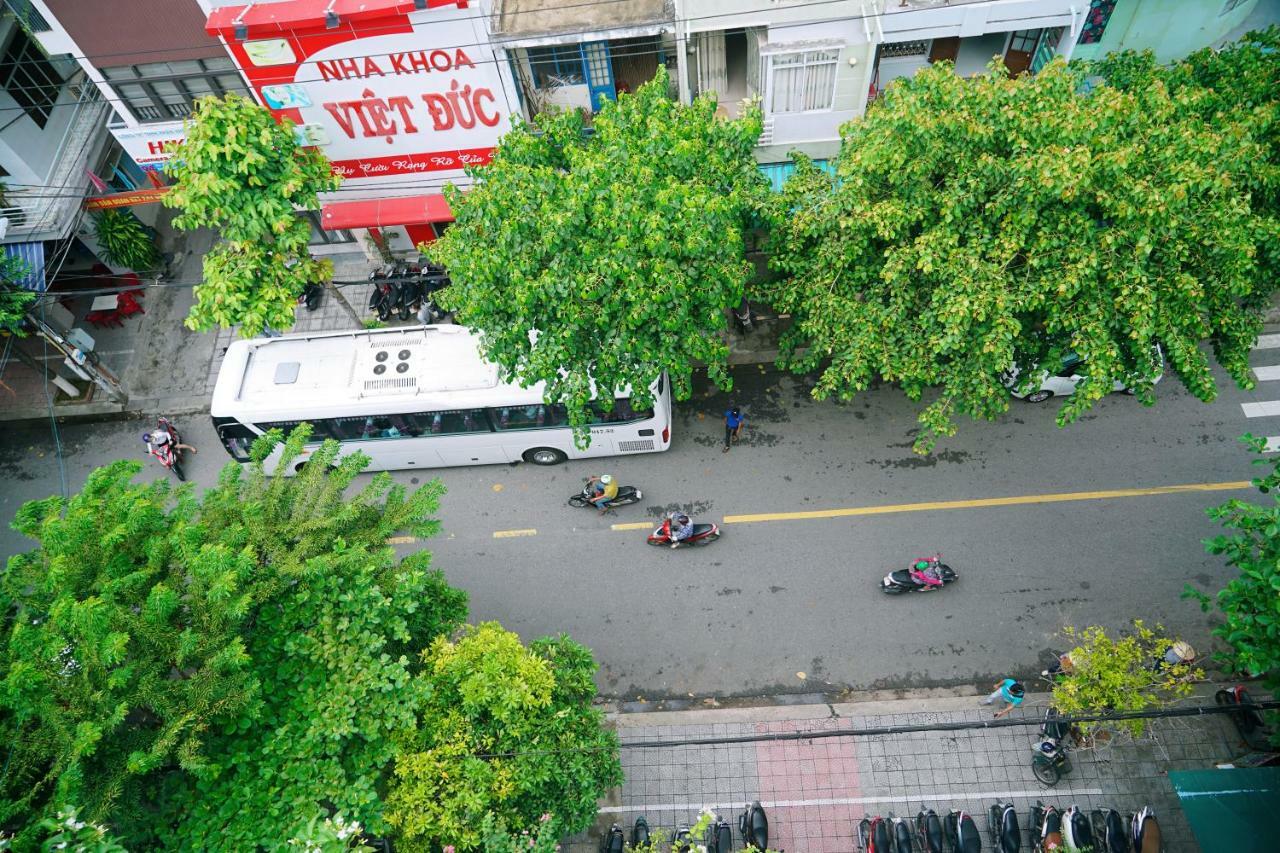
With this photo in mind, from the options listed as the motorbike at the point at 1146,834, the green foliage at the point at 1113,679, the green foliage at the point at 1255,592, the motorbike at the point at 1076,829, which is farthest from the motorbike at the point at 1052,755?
the green foliage at the point at 1255,592

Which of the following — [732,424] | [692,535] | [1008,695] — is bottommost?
[1008,695]

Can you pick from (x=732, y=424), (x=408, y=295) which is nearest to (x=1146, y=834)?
(x=732, y=424)

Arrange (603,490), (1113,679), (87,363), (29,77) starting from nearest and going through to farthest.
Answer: (1113,679) → (603,490) → (87,363) → (29,77)

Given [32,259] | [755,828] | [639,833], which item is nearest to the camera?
[755,828]

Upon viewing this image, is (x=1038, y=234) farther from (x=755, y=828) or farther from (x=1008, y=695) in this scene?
(x=755, y=828)

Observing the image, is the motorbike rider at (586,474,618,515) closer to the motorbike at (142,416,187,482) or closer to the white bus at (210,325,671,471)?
A: the white bus at (210,325,671,471)

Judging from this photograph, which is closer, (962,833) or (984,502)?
(962,833)

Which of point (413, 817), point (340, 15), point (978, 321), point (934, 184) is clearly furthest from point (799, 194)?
point (413, 817)
